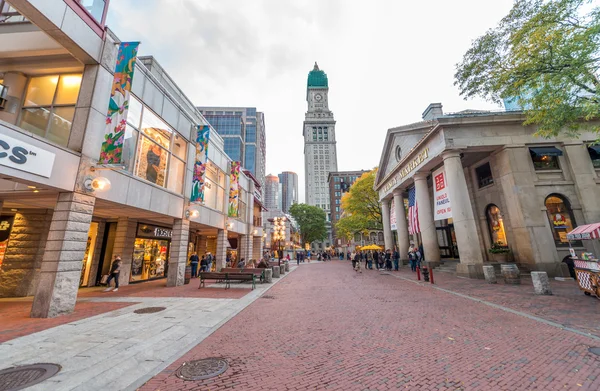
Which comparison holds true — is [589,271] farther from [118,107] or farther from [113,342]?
[118,107]

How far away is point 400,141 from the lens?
26.0m

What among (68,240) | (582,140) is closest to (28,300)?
(68,240)

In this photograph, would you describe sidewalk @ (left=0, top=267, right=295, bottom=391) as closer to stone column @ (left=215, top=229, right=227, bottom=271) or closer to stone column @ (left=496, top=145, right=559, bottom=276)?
stone column @ (left=215, top=229, right=227, bottom=271)

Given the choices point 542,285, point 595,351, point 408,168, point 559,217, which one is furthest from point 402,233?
point 595,351

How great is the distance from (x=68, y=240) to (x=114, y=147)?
3465 mm

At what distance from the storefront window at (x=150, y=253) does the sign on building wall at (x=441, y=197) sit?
66.0 feet

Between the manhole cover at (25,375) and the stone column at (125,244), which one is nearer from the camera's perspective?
the manhole cover at (25,375)

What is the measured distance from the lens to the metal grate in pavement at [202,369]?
12.5ft

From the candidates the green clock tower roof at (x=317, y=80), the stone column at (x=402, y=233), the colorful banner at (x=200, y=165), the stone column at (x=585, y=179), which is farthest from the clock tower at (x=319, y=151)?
the colorful banner at (x=200, y=165)

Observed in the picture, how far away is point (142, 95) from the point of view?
38.3 feet

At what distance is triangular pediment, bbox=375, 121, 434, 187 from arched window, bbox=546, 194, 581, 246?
10306 millimetres

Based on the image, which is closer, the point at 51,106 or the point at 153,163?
the point at 51,106

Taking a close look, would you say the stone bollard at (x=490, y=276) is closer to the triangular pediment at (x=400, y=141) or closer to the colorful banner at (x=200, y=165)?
the triangular pediment at (x=400, y=141)

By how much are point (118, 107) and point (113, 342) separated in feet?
27.3
